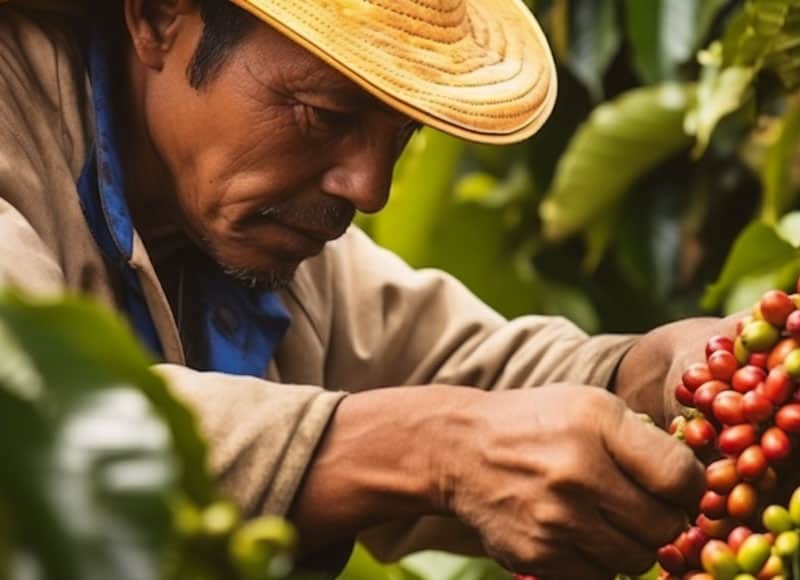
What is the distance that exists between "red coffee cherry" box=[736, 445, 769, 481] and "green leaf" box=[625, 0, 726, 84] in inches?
70.9

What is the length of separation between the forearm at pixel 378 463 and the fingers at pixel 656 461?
0.14m

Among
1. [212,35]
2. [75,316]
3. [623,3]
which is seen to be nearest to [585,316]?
[623,3]

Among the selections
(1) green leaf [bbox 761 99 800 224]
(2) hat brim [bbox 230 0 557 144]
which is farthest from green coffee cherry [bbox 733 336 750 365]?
(1) green leaf [bbox 761 99 800 224]

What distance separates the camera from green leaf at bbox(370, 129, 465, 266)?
3.42m

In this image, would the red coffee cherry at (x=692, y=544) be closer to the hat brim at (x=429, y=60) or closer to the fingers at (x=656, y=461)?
the fingers at (x=656, y=461)

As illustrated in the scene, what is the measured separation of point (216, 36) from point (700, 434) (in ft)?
2.64

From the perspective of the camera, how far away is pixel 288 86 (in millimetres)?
1948

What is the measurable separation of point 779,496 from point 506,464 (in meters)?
0.21

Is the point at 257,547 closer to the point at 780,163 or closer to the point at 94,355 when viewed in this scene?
the point at 94,355

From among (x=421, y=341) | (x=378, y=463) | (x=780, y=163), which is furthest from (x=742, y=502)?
(x=780, y=163)

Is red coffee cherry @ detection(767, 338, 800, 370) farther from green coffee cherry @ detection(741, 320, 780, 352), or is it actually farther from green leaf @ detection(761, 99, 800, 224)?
green leaf @ detection(761, 99, 800, 224)

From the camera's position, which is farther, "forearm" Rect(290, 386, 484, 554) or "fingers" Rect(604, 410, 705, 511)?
"forearm" Rect(290, 386, 484, 554)

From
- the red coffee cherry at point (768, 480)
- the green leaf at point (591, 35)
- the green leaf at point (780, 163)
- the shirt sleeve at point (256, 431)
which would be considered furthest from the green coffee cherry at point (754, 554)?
the green leaf at point (591, 35)

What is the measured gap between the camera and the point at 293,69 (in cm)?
194
